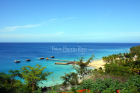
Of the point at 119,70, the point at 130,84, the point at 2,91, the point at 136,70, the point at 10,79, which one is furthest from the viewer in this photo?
the point at 136,70

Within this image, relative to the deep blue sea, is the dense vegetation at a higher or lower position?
higher

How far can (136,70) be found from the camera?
67.8 ft

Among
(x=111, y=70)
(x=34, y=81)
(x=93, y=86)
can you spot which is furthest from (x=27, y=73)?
(x=111, y=70)

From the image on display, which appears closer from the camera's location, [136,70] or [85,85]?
[85,85]

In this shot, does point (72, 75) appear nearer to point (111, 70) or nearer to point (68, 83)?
point (68, 83)

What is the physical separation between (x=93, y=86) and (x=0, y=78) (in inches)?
446

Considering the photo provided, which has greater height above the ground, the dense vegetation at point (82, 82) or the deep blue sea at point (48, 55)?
the dense vegetation at point (82, 82)

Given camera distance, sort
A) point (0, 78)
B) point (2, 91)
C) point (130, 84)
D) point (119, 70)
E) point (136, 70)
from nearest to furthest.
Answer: point (130, 84) < point (2, 91) < point (0, 78) < point (119, 70) < point (136, 70)

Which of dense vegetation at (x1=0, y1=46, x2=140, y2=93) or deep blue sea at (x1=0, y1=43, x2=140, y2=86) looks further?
deep blue sea at (x1=0, y1=43, x2=140, y2=86)

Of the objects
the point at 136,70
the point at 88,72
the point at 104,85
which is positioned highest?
the point at 104,85

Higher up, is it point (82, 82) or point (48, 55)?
point (82, 82)

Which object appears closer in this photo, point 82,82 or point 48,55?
point 82,82

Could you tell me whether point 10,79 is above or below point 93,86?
below

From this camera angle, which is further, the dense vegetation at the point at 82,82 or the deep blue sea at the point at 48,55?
the deep blue sea at the point at 48,55
